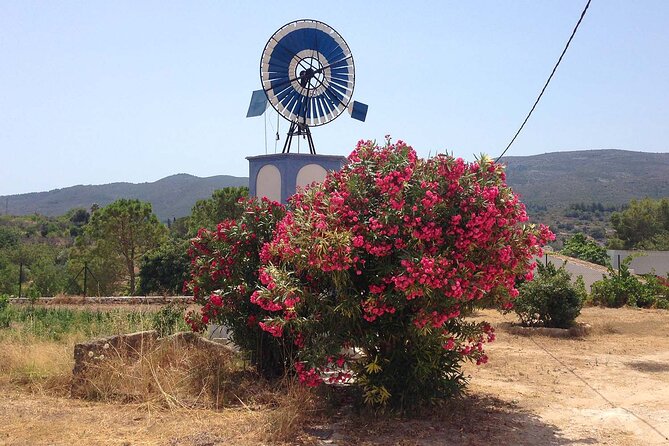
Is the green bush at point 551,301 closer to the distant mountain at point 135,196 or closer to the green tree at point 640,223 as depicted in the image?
the green tree at point 640,223

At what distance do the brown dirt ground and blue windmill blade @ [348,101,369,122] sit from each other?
5.63 meters

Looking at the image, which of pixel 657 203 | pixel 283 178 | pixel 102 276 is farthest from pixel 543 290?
pixel 657 203

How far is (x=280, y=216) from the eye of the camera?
8.66 metres

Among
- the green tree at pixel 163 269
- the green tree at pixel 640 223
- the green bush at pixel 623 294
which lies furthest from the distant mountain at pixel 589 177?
the green bush at pixel 623 294

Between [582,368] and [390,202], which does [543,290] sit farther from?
A: [390,202]

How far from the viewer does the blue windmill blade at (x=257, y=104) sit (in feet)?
40.4

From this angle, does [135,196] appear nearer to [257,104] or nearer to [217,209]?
[217,209]

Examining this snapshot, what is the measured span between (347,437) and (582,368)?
16.4ft

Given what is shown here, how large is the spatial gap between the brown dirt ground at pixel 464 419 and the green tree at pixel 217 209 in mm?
26666

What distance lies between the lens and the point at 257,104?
40.6 ft

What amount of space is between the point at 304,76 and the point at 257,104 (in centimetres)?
104

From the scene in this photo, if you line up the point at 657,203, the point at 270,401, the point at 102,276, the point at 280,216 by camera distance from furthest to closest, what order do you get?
the point at 657,203, the point at 102,276, the point at 280,216, the point at 270,401

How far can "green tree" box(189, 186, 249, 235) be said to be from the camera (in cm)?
3497

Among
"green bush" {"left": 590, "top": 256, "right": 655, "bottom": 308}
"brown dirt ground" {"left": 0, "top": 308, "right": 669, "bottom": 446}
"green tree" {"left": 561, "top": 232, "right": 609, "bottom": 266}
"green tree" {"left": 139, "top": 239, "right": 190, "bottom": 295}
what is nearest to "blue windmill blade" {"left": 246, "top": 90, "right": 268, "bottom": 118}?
"brown dirt ground" {"left": 0, "top": 308, "right": 669, "bottom": 446}
